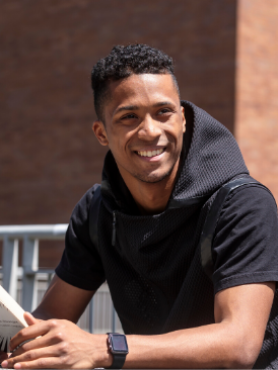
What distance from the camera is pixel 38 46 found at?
14.4 meters

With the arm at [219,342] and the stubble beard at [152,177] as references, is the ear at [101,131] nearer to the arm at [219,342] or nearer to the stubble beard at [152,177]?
the stubble beard at [152,177]

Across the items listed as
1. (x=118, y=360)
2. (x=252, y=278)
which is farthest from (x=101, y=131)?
(x=118, y=360)

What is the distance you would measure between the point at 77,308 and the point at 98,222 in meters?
0.42

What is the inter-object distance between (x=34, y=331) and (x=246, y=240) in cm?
77

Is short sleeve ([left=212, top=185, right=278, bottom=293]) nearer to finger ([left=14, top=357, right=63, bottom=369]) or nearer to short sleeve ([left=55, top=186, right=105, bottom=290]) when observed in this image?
finger ([left=14, top=357, right=63, bottom=369])

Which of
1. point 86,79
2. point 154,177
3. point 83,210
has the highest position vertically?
point 86,79

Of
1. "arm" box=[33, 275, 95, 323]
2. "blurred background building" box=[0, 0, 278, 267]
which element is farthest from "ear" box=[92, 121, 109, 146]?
"blurred background building" box=[0, 0, 278, 267]

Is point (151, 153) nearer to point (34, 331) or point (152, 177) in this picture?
point (152, 177)

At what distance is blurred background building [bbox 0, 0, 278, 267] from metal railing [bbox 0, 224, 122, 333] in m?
8.31

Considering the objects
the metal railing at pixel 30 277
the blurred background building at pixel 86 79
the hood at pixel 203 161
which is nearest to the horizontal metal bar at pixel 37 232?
the metal railing at pixel 30 277

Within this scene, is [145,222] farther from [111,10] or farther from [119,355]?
[111,10]

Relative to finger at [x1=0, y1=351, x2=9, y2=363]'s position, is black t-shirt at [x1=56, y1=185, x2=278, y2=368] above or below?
above

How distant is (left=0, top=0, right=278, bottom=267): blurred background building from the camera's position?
39.5 feet

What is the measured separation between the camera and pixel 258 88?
12.1m
